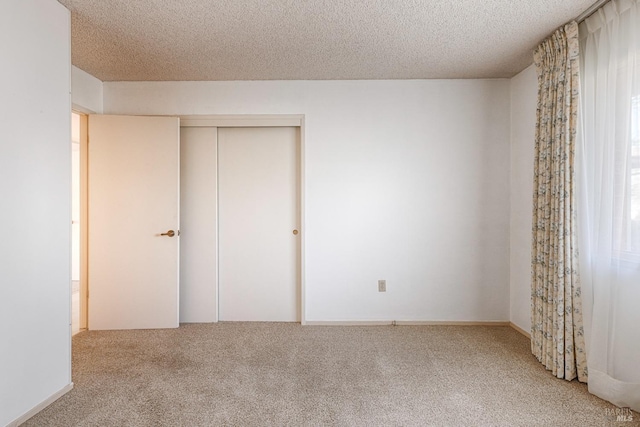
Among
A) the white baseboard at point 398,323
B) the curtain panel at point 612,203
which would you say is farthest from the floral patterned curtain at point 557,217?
the white baseboard at point 398,323

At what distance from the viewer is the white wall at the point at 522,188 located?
3.41m

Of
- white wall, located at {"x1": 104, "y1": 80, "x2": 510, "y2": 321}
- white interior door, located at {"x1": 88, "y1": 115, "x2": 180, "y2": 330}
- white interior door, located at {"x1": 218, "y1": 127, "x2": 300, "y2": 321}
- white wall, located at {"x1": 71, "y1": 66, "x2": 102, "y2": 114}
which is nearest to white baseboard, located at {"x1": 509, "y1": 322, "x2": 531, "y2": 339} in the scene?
white wall, located at {"x1": 104, "y1": 80, "x2": 510, "y2": 321}

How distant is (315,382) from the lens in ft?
8.20

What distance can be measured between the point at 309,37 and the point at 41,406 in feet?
9.88

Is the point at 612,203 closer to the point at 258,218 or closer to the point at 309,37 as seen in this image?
the point at 309,37

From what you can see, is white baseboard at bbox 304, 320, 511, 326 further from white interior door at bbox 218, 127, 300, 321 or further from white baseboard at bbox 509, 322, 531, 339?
white interior door at bbox 218, 127, 300, 321

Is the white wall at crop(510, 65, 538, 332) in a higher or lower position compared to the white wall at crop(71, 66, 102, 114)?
lower

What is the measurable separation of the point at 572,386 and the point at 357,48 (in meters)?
2.90

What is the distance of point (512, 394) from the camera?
2.35m

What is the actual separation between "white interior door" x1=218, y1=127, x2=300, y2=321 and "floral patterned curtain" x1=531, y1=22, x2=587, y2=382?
2221 millimetres

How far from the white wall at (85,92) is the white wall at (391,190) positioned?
205 mm

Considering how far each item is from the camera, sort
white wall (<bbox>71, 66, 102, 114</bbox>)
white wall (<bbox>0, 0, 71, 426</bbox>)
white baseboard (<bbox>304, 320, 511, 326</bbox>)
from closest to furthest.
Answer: white wall (<bbox>0, 0, 71, 426</bbox>) < white wall (<bbox>71, 66, 102, 114</bbox>) < white baseboard (<bbox>304, 320, 511, 326</bbox>)

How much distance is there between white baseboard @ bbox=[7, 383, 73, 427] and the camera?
2.02 m

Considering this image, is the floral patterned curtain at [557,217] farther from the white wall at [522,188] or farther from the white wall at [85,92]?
the white wall at [85,92]
